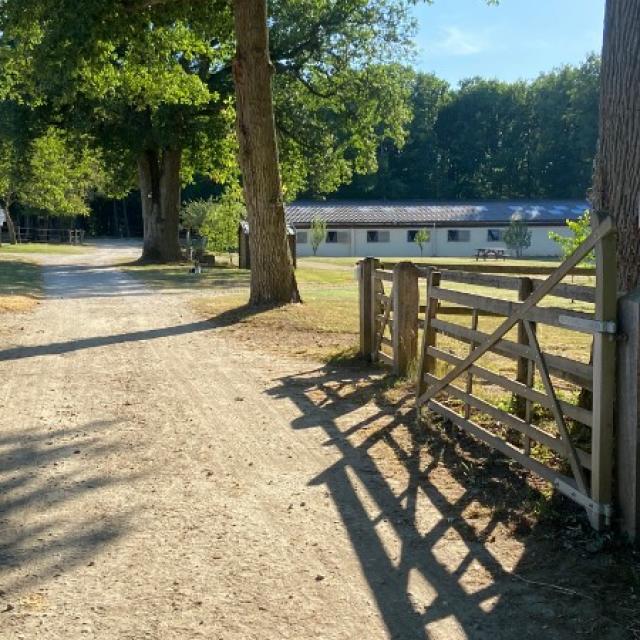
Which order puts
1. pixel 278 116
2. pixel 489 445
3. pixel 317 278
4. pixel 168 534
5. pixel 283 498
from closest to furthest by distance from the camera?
1. pixel 168 534
2. pixel 283 498
3. pixel 489 445
4. pixel 317 278
5. pixel 278 116

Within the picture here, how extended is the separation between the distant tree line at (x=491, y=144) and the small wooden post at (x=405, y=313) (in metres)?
74.3

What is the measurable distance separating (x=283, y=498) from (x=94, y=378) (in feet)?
15.0

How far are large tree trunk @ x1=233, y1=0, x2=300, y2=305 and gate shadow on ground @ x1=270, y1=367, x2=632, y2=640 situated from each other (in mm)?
8684

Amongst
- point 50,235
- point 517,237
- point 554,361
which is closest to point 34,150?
point 554,361

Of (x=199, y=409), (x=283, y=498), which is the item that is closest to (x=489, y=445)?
(x=283, y=498)

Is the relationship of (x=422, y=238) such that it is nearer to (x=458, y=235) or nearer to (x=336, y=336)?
(x=458, y=235)

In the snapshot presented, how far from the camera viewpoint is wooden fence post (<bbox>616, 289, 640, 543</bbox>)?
12.7 feet

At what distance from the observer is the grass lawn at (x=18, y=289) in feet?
52.1

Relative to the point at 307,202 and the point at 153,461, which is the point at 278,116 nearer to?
the point at 153,461

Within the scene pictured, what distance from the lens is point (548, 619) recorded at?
3316 millimetres

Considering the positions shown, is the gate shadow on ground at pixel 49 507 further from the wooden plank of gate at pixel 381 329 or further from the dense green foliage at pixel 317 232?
the dense green foliage at pixel 317 232

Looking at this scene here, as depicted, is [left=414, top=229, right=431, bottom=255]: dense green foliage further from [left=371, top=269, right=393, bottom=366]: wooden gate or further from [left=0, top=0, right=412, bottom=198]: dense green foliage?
[left=371, top=269, right=393, bottom=366]: wooden gate

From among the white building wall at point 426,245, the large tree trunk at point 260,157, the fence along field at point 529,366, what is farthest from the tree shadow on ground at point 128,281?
the white building wall at point 426,245

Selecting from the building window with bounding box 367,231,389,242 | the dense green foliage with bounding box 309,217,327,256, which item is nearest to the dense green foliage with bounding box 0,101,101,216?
the dense green foliage with bounding box 309,217,327,256
